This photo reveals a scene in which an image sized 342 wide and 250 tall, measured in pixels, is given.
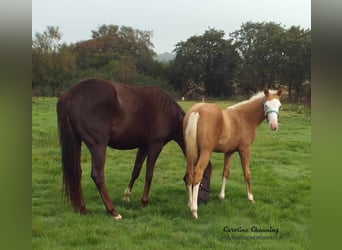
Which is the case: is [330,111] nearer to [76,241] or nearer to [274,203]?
[274,203]

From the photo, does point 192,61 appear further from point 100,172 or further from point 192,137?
point 100,172

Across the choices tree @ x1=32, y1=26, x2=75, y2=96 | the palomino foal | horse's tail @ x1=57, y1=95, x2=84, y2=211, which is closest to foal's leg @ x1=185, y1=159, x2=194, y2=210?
the palomino foal

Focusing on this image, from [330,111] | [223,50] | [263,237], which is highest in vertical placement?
[223,50]

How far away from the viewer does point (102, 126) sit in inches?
152

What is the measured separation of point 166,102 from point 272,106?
0.95 meters

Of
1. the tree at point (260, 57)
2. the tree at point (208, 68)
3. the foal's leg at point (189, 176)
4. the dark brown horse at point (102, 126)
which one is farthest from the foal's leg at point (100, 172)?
the tree at point (260, 57)

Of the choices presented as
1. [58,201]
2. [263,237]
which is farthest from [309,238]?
[58,201]

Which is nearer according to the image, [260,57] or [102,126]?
[102,126]

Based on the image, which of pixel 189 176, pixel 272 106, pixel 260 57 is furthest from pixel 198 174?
pixel 260 57

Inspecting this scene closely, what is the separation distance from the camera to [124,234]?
3660 millimetres

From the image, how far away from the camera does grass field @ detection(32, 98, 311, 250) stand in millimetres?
3625

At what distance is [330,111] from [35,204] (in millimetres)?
2567

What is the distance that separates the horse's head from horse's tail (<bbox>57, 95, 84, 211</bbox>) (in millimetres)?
1680

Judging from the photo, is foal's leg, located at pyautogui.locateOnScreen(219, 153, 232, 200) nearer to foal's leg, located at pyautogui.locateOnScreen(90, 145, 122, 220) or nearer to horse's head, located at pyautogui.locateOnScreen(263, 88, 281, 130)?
horse's head, located at pyautogui.locateOnScreen(263, 88, 281, 130)
